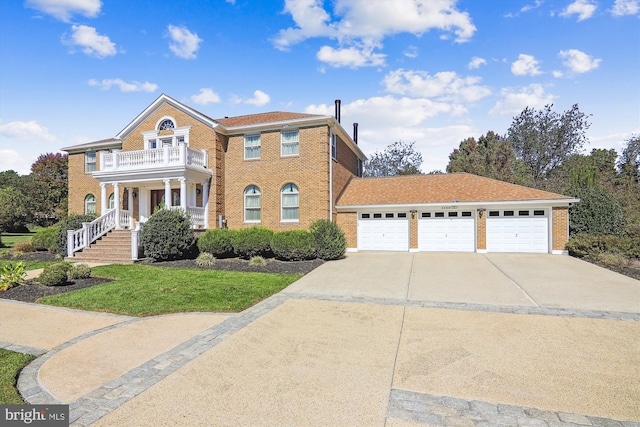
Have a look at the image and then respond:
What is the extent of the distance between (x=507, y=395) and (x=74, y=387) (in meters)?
4.95

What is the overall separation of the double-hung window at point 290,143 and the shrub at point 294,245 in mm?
4906

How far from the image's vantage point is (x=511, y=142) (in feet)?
128

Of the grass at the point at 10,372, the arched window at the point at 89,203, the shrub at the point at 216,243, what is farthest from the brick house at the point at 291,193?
the grass at the point at 10,372

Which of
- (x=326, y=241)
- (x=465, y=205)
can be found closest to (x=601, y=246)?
Result: (x=465, y=205)

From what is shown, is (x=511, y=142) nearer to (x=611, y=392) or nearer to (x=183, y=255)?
(x=183, y=255)

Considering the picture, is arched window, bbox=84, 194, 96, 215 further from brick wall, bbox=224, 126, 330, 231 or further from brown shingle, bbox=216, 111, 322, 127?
brick wall, bbox=224, 126, 330, 231

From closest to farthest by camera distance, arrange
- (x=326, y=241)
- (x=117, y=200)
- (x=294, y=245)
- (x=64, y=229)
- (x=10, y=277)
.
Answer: (x=10, y=277) → (x=294, y=245) → (x=326, y=241) → (x=64, y=229) → (x=117, y=200)

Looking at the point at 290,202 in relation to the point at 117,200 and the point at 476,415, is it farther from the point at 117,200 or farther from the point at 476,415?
the point at 476,415

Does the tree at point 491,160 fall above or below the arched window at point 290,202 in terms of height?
above

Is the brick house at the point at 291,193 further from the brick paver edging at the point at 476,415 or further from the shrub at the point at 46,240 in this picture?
the brick paver edging at the point at 476,415

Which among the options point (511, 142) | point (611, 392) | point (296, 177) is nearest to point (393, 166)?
point (511, 142)

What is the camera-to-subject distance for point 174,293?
323 inches

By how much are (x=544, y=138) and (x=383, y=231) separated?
3126cm

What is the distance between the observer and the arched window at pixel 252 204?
17859 millimetres
